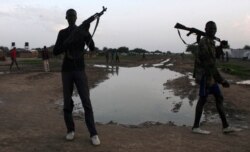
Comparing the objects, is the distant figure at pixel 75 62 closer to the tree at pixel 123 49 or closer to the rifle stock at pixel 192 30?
the rifle stock at pixel 192 30

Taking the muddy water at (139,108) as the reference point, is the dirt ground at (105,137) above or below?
above

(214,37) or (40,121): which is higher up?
(214,37)

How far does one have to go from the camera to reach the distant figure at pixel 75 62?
649cm

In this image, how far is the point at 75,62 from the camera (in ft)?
21.5

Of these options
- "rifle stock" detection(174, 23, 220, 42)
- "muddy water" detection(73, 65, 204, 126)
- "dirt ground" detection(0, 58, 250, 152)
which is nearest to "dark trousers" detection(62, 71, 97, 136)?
"dirt ground" detection(0, 58, 250, 152)

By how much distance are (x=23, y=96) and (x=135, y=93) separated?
535 centimetres

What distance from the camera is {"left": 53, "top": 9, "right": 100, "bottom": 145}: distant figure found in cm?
649

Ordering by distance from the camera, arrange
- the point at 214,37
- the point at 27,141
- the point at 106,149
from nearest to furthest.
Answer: the point at 106,149
the point at 27,141
the point at 214,37

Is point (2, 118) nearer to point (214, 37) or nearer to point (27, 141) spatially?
point (27, 141)

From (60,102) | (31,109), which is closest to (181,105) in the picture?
(60,102)

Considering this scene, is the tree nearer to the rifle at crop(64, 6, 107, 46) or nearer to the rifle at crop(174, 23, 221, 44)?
the rifle at crop(174, 23, 221, 44)

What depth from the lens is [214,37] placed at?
764 centimetres

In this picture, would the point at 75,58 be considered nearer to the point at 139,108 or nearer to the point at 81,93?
the point at 81,93

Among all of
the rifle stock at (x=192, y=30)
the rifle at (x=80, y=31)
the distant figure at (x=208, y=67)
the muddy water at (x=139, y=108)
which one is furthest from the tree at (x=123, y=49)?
the rifle at (x=80, y=31)
